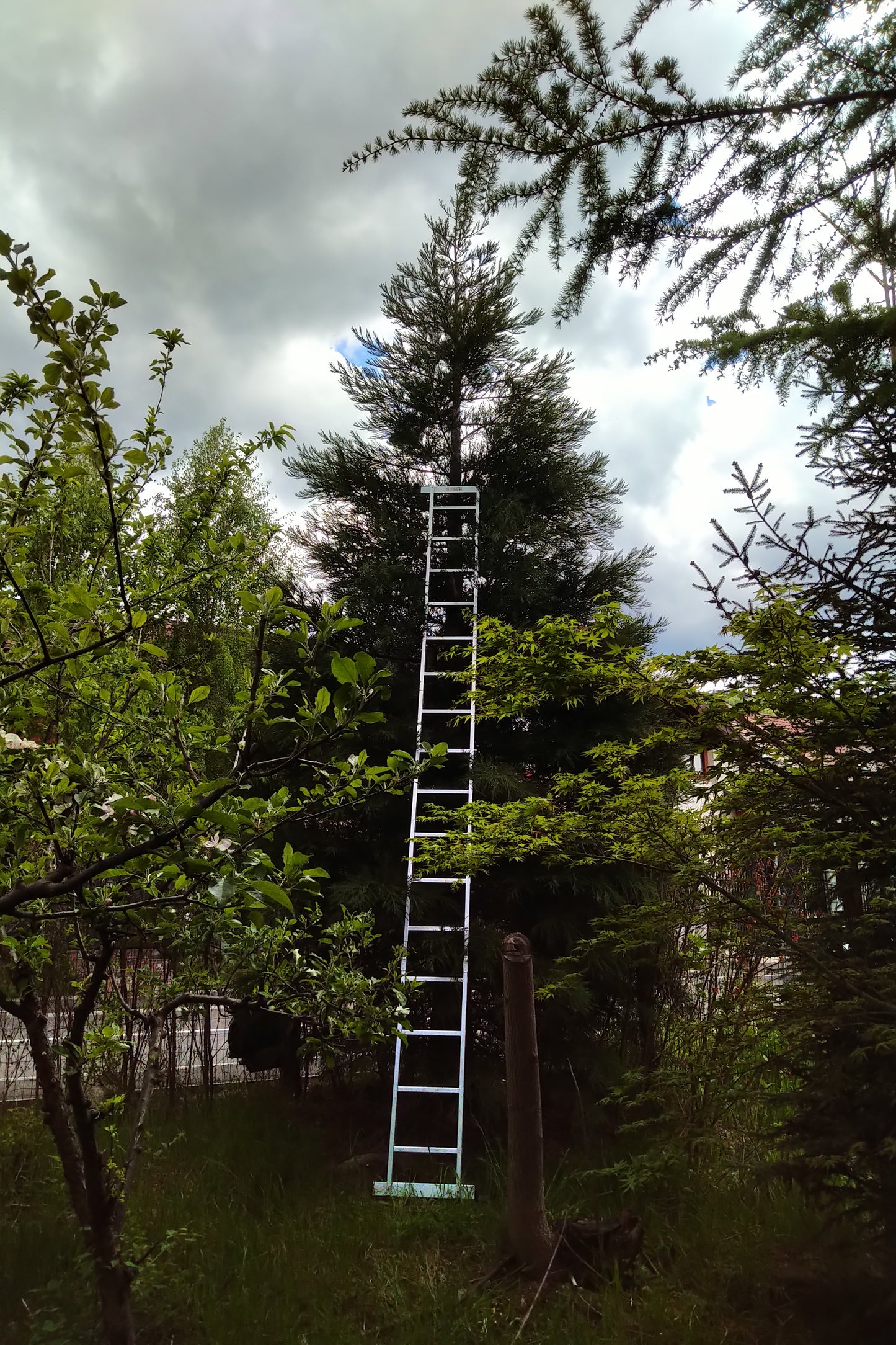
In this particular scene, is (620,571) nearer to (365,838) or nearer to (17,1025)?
(365,838)

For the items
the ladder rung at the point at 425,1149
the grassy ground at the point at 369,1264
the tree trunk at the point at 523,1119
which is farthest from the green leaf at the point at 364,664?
the ladder rung at the point at 425,1149

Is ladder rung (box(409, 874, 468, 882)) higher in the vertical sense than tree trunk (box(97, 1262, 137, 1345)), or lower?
higher

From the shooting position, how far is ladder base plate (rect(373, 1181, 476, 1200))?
3.92 metres

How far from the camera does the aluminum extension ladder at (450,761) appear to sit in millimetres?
4176

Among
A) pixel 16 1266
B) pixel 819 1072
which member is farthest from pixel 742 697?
pixel 16 1266

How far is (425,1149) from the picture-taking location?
4.14 m

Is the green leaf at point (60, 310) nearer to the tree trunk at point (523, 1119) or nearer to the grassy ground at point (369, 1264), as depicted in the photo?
the grassy ground at point (369, 1264)

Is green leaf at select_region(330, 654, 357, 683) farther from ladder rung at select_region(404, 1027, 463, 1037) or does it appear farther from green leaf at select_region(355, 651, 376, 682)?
ladder rung at select_region(404, 1027, 463, 1037)

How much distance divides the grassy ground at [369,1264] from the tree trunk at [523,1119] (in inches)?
5.9

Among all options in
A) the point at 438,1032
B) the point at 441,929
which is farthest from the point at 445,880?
the point at 438,1032

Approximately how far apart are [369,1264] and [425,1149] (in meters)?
0.85

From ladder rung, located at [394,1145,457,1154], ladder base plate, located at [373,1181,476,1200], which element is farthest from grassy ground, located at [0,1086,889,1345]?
ladder rung, located at [394,1145,457,1154]

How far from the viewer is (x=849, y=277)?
86.3 inches

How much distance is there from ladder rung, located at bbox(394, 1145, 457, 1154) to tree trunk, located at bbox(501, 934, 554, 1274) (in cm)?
93
